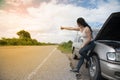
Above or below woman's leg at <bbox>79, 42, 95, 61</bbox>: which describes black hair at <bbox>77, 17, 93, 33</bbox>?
above

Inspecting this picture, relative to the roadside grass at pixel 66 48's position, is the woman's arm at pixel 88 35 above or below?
above

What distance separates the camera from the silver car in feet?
24.2

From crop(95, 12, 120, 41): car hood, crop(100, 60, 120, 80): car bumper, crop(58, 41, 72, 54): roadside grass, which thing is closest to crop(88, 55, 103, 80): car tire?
crop(100, 60, 120, 80): car bumper

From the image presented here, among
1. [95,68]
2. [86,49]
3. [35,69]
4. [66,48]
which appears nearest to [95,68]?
[95,68]

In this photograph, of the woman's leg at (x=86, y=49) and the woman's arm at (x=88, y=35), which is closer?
the woman's leg at (x=86, y=49)

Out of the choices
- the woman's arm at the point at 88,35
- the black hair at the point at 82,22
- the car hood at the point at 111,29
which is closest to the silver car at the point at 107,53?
the car hood at the point at 111,29

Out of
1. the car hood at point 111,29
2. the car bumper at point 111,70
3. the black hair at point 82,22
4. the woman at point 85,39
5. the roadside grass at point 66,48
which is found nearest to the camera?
the car bumper at point 111,70

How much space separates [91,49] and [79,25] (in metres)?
1.14

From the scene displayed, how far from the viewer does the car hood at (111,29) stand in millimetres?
8766

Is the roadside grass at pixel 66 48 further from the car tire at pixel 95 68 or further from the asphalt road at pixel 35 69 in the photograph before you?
the car tire at pixel 95 68

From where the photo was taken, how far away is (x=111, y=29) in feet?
30.0

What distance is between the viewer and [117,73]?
7246 millimetres

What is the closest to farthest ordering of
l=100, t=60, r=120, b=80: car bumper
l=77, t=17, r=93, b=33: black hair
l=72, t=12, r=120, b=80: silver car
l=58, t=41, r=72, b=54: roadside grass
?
l=100, t=60, r=120, b=80: car bumper → l=72, t=12, r=120, b=80: silver car → l=77, t=17, r=93, b=33: black hair → l=58, t=41, r=72, b=54: roadside grass

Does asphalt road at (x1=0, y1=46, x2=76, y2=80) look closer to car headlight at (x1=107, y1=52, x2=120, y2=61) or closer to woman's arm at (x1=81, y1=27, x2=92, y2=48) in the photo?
woman's arm at (x1=81, y1=27, x2=92, y2=48)
